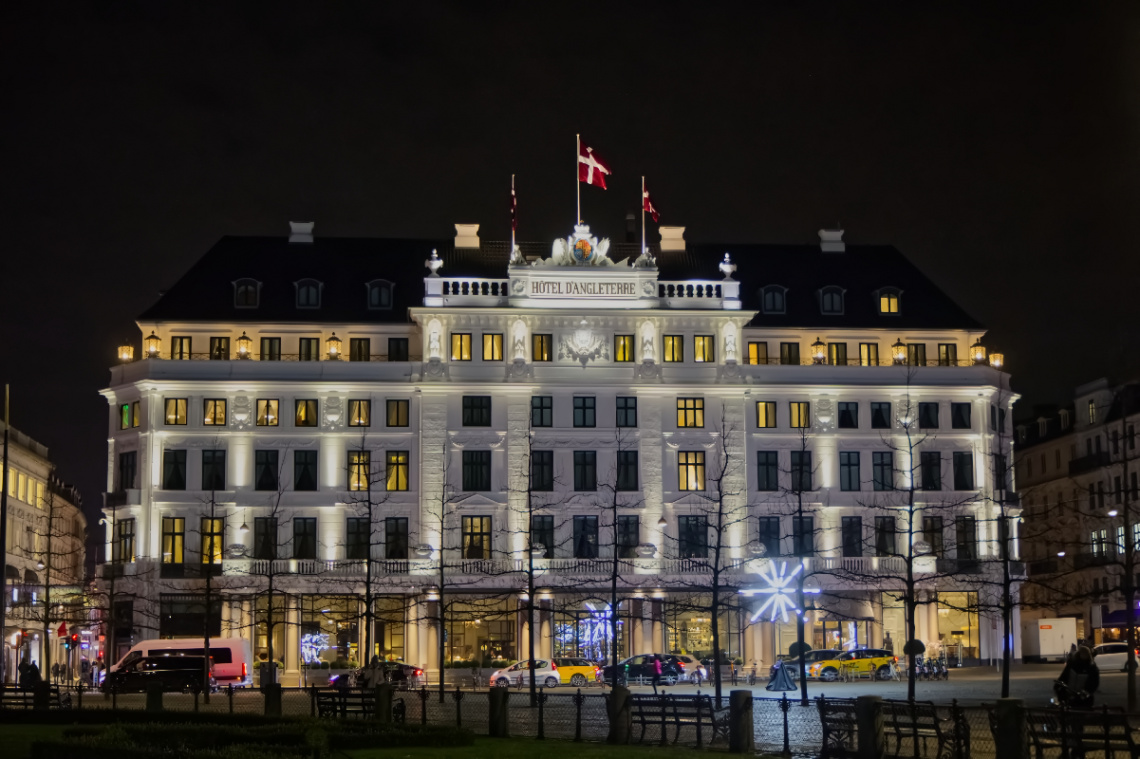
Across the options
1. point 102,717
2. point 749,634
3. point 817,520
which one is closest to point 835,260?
point 817,520

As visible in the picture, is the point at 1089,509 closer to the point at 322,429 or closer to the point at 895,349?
the point at 895,349

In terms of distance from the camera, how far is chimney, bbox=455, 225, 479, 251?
95188mm

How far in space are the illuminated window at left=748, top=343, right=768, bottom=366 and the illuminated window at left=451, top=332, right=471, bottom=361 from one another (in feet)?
51.4

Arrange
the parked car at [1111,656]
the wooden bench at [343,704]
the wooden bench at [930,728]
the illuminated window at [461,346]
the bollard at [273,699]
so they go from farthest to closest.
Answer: the illuminated window at [461,346], the parked car at [1111,656], the bollard at [273,699], the wooden bench at [343,704], the wooden bench at [930,728]

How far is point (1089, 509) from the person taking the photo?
361 feet

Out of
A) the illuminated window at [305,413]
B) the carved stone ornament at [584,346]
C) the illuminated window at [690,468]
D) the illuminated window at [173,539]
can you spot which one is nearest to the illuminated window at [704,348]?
the carved stone ornament at [584,346]

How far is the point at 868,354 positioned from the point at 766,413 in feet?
23.5

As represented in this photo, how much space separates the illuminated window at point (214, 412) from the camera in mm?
85688

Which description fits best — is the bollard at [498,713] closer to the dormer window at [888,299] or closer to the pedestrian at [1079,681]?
the pedestrian at [1079,681]

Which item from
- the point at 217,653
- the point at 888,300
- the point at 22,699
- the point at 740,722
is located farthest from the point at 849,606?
the point at 740,722

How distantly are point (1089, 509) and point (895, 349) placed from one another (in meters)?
27.7

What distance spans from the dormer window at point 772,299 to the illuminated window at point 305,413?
84.1 ft

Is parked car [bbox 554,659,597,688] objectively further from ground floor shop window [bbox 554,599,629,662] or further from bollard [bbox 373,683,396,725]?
bollard [bbox 373,683,396,725]

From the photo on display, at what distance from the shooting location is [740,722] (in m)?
33.7
